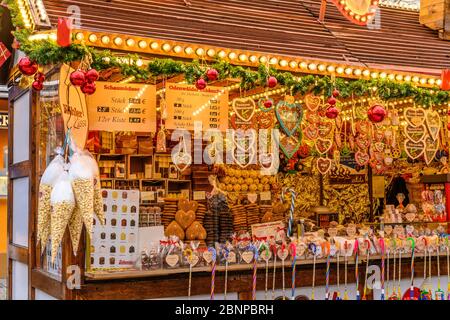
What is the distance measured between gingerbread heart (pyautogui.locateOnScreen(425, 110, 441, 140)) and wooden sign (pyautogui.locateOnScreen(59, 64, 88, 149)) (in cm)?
482

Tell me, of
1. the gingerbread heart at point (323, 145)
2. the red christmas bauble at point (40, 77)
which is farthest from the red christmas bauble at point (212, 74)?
the gingerbread heart at point (323, 145)

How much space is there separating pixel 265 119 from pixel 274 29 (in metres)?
1.33

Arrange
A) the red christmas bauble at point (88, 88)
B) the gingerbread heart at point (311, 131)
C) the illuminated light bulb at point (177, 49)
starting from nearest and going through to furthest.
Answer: the red christmas bauble at point (88, 88) < the illuminated light bulb at point (177, 49) < the gingerbread heart at point (311, 131)

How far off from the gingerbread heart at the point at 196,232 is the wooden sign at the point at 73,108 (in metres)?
3.60

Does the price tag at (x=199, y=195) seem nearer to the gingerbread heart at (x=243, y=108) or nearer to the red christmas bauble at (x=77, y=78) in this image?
the gingerbread heart at (x=243, y=108)

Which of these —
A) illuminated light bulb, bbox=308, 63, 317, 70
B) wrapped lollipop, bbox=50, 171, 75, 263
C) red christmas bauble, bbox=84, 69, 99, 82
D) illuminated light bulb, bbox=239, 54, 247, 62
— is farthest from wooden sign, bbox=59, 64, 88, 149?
illuminated light bulb, bbox=308, 63, 317, 70

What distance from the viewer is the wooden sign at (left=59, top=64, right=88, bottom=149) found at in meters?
6.17

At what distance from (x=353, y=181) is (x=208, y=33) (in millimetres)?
8159

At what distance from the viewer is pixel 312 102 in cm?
836

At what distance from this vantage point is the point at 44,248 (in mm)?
7355

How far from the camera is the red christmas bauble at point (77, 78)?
19.4 feet

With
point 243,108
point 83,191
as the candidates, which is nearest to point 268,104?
point 243,108

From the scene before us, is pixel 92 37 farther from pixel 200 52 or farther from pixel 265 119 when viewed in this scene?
pixel 265 119
